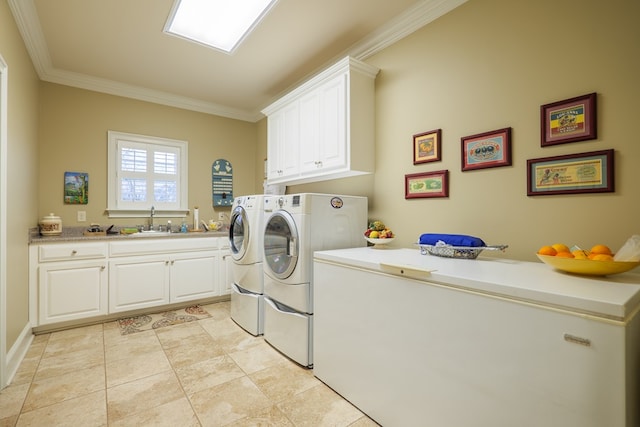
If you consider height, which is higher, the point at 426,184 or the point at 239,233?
the point at 426,184

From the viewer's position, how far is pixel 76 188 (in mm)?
3350

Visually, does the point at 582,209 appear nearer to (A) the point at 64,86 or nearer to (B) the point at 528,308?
(B) the point at 528,308

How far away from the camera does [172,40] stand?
2.66m

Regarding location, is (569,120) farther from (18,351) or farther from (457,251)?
(18,351)

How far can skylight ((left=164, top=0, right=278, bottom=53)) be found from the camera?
7.25 feet

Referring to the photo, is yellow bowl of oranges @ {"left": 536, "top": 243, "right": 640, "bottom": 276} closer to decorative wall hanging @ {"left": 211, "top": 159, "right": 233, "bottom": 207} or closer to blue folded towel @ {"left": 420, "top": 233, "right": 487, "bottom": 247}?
blue folded towel @ {"left": 420, "top": 233, "right": 487, "bottom": 247}

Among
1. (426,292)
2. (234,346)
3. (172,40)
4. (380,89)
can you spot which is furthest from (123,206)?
(426,292)

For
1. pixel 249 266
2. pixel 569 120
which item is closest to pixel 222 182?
pixel 249 266

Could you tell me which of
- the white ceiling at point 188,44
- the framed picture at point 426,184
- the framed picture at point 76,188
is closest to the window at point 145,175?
the framed picture at point 76,188

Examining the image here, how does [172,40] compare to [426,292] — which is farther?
[172,40]

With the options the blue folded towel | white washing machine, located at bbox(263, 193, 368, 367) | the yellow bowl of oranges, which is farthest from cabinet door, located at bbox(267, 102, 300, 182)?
the yellow bowl of oranges

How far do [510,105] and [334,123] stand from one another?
51.2 inches

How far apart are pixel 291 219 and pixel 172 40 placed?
6.47 ft

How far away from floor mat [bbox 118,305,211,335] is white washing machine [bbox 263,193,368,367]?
1119 mm
